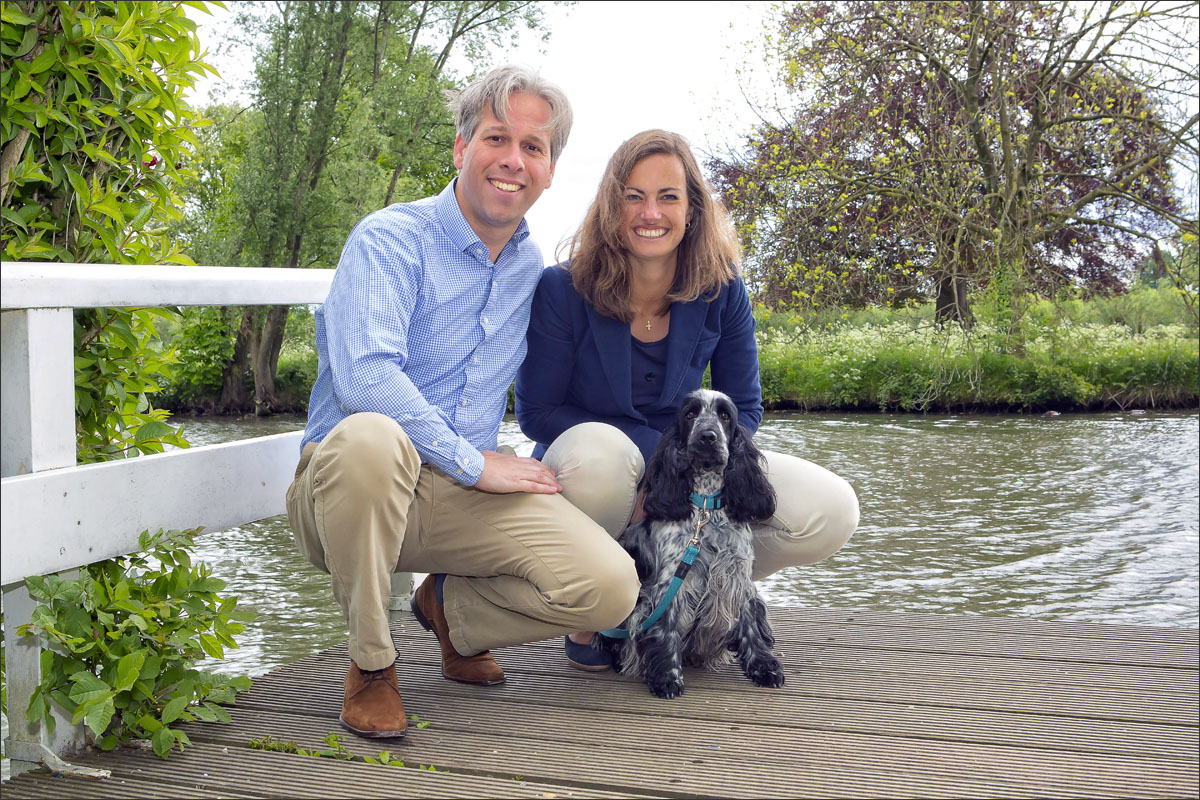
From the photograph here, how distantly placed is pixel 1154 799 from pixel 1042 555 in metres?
5.07

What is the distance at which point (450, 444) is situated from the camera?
92.4 inches

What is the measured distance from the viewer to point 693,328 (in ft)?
9.10

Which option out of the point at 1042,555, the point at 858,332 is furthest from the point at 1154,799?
the point at 858,332

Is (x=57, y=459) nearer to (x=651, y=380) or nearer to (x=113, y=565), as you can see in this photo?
(x=113, y=565)

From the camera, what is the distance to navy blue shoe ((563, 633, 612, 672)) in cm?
282

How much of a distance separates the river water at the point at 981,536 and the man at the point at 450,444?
65.3 inches

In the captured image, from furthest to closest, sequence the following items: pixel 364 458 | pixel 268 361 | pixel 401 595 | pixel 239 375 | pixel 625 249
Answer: pixel 268 361 → pixel 239 375 → pixel 401 595 → pixel 625 249 → pixel 364 458

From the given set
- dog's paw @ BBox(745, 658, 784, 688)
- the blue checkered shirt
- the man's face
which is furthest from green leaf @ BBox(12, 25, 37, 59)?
dog's paw @ BBox(745, 658, 784, 688)

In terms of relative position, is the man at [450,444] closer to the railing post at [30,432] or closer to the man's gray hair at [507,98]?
the man's gray hair at [507,98]

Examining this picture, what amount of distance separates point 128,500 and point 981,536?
6196 mm

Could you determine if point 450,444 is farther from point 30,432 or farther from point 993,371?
point 993,371

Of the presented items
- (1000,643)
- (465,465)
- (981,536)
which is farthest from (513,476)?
(981,536)

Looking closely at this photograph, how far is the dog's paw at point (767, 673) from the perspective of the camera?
2.66m

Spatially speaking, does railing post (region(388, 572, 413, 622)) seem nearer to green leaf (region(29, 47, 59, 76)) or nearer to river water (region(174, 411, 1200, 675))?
river water (region(174, 411, 1200, 675))
